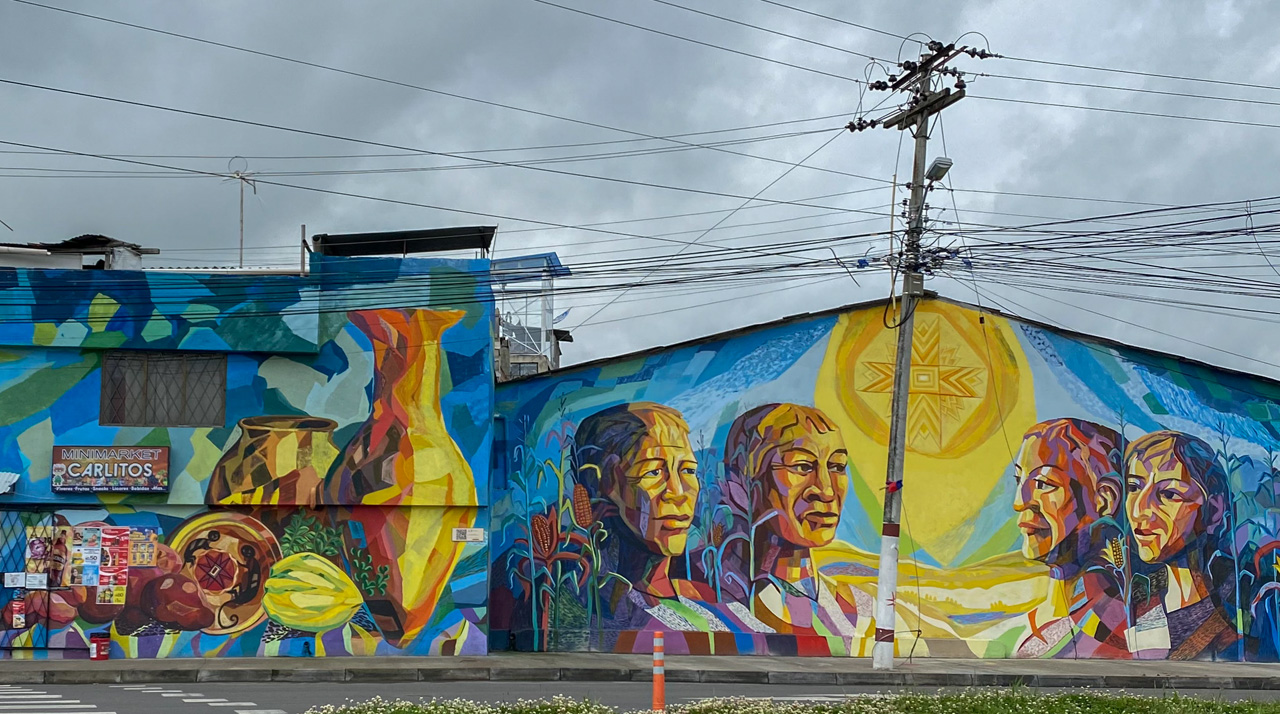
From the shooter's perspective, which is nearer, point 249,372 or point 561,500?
point 249,372

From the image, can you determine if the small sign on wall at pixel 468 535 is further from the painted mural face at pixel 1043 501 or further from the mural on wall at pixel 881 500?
the painted mural face at pixel 1043 501

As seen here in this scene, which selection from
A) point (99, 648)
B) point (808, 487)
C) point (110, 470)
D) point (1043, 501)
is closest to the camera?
point (99, 648)

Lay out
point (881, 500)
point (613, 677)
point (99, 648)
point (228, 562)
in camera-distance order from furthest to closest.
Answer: point (881, 500), point (228, 562), point (99, 648), point (613, 677)

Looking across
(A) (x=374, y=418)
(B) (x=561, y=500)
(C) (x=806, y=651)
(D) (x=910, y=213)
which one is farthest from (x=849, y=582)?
(A) (x=374, y=418)

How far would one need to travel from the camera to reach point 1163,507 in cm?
2217

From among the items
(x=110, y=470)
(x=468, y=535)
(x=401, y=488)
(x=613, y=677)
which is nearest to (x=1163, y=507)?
(x=613, y=677)

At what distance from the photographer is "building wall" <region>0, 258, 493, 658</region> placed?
61.9 ft

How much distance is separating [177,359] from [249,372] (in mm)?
1096

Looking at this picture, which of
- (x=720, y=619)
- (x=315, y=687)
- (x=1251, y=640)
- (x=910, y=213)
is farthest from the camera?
(x=1251, y=640)

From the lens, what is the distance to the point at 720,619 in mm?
20703

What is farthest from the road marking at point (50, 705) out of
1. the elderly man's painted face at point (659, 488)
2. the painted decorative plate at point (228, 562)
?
the elderly man's painted face at point (659, 488)

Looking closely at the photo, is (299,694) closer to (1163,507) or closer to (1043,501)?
(1043,501)

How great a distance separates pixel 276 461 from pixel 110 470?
2.35 m

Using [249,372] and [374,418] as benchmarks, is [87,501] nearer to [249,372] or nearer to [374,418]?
[249,372]
